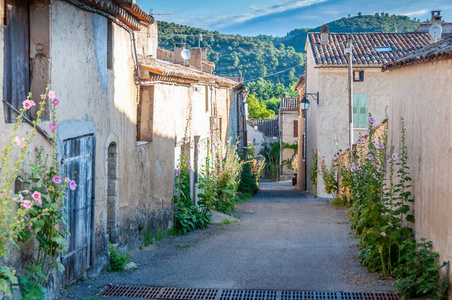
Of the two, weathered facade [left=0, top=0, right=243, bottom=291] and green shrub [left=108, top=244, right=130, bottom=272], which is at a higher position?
weathered facade [left=0, top=0, right=243, bottom=291]

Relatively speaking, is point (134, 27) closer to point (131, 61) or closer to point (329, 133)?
point (131, 61)

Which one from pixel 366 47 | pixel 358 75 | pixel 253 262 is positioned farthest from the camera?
pixel 366 47

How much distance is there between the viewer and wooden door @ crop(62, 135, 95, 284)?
22.4 ft

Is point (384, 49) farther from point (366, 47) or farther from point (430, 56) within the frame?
point (430, 56)

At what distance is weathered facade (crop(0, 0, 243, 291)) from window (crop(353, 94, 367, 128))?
1319 cm

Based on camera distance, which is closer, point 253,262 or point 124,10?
point 124,10

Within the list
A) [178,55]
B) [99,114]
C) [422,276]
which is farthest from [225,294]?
[178,55]

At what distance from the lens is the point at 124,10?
841 cm

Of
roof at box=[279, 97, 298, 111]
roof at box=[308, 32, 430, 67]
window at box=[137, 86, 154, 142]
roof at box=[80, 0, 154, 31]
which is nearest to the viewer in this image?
roof at box=[80, 0, 154, 31]

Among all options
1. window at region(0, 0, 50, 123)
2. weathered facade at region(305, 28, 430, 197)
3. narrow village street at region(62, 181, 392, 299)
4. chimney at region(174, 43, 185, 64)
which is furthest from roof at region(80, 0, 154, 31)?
weathered facade at region(305, 28, 430, 197)

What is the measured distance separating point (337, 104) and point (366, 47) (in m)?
3.16

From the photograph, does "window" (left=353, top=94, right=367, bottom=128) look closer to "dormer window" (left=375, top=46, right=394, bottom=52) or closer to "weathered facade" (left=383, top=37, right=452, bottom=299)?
"dormer window" (left=375, top=46, right=394, bottom=52)

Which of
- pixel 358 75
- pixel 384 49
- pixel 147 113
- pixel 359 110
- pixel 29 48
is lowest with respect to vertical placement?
pixel 147 113

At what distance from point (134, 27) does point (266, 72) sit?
2774 inches
